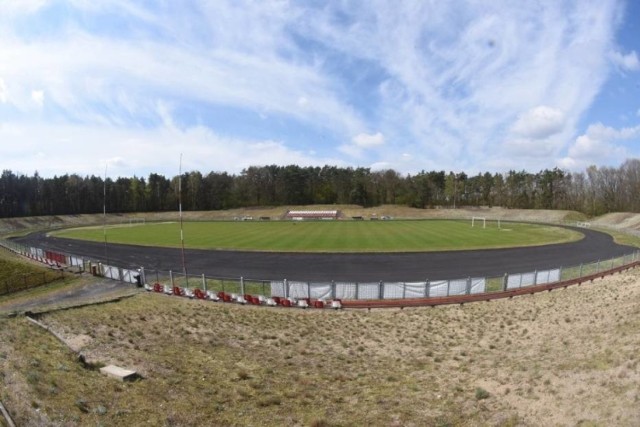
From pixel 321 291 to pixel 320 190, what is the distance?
441 ft

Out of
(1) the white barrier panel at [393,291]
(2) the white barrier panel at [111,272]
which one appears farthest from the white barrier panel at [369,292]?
(2) the white barrier panel at [111,272]

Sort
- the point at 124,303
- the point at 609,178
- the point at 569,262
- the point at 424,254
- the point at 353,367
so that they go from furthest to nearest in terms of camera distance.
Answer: the point at 609,178
the point at 424,254
the point at 569,262
the point at 124,303
the point at 353,367

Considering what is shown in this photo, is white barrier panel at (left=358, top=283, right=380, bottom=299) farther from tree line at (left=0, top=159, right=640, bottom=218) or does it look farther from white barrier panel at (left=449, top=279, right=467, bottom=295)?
tree line at (left=0, top=159, right=640, bottom=218)

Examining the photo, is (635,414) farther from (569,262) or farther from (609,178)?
(609,178)

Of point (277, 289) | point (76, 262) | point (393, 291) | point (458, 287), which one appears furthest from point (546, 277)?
point (76, 262)

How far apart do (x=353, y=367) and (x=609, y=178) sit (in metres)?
145

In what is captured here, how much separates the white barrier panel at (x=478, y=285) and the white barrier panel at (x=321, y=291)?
1021cm

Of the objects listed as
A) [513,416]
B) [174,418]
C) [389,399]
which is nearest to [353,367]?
[389,399]

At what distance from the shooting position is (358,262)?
40.2m

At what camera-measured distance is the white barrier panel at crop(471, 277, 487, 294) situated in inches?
1062

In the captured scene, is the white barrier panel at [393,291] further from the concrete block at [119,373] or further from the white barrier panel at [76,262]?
the white barrier panel at [76,262]

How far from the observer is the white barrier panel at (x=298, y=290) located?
1001 inches

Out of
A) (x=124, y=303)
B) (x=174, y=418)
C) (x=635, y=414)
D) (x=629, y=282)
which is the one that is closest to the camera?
(x=635, y=414)

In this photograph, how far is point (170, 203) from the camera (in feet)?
485
